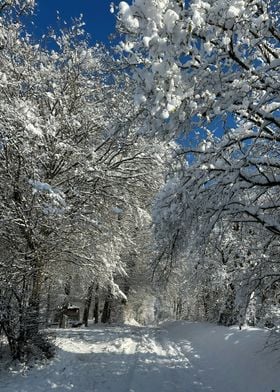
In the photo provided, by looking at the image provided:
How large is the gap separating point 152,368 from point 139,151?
729 cm

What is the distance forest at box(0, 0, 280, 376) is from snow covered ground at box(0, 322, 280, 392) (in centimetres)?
100

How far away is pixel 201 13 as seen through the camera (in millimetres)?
4383

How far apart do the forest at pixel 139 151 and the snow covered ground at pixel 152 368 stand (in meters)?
1.00

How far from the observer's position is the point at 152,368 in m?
11.9

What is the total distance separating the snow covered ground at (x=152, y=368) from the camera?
943cm

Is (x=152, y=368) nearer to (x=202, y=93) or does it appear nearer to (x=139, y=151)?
(x=139, y=151)

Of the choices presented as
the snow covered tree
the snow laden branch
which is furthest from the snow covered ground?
the snow laden branch

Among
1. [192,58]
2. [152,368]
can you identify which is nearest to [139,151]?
[152,368]

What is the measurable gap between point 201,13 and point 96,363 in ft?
35.2

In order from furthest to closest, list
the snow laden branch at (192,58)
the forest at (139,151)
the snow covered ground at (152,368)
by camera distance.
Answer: the snow covered ground at (152,368), the forest at (139,151), the snow laden branch at (192,58)

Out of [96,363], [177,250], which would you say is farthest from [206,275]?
[177,250]

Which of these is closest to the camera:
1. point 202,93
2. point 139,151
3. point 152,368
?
point 202,93

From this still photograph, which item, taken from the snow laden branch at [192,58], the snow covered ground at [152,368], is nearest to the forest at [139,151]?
the snow laden branch at [192,58]

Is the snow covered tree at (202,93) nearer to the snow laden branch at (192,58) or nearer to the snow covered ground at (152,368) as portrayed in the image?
the snow laden branch at (192,58)
